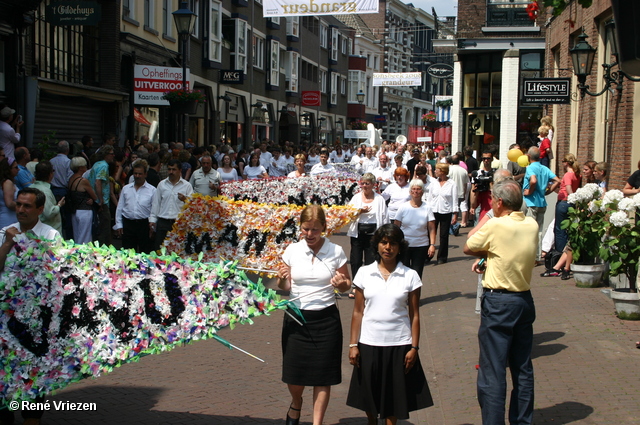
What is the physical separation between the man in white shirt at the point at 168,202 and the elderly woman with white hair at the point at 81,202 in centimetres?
90

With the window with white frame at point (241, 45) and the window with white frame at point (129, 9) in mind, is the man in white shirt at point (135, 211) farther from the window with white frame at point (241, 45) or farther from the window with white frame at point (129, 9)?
the window with white frame at point (241, 45)

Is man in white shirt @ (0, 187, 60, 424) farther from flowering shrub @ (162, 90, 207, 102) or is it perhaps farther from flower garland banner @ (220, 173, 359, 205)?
flowering shrub @ (162, 90, 207, 102)

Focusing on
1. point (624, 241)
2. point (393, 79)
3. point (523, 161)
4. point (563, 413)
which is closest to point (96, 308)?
A: point (563, 413)

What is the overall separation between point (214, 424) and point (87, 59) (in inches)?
674

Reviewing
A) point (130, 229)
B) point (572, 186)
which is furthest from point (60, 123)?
point (572, 186)

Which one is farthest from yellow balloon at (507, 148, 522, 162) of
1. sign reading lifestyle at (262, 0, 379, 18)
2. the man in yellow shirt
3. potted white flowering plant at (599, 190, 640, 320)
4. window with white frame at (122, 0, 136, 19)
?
window with white frame at (122, 0, 136, 19)

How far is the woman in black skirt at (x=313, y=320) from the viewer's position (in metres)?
5.62

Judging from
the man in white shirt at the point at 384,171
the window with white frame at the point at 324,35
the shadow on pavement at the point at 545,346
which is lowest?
the shadow on pavement at the point at 545,346

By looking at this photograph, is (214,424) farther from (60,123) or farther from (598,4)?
(60,123)

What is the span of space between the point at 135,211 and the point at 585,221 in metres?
6.39

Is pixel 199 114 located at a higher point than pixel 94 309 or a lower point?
higher

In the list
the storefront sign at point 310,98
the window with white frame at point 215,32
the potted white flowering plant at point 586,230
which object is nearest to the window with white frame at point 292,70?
the storefront sign at point 310,98

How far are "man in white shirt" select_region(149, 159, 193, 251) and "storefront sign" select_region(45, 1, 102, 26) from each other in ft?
24.1

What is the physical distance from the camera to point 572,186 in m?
12.1
